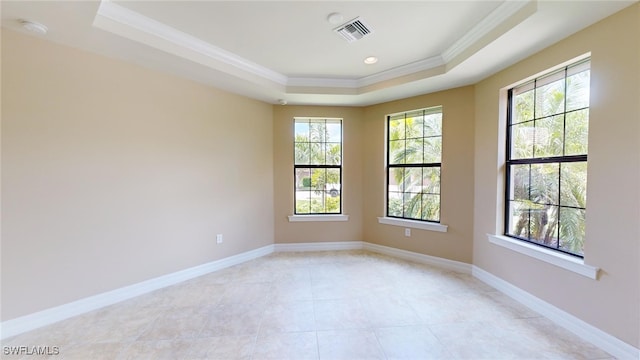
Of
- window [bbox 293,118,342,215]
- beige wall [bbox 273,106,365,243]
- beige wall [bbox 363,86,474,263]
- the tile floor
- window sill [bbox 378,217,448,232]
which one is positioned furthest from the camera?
window [bbox 293,118,342,215]

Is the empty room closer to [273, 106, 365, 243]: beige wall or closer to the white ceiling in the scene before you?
the white ceiling

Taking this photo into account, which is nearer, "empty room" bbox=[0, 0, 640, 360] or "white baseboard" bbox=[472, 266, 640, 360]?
"white baseboard" bbox=[472, 266, 640, 360]

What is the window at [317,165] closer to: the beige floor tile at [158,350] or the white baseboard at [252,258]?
the white baseboard at [252,258]

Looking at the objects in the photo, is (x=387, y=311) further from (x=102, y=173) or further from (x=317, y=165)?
(x=102, y=173)

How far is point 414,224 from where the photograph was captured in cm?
395

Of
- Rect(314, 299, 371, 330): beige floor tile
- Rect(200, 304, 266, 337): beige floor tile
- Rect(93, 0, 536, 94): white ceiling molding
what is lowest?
Rect(200, 304, 266, 337): beige floor tile

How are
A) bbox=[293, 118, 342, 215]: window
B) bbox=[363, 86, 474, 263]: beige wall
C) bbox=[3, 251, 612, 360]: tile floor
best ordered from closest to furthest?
1. bbox=[3, 251, 612, 360]: tile floor
2. bbox=[363, 86, 474, 263]: beige wall
3. bbox=[293, 118, 342, 215]: window

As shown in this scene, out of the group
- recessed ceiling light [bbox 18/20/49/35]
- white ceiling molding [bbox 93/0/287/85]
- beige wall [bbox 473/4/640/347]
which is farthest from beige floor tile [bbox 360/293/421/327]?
recessed ceiling light [bbox 18/20/49/35]

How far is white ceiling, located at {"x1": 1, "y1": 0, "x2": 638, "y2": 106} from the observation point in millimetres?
1992

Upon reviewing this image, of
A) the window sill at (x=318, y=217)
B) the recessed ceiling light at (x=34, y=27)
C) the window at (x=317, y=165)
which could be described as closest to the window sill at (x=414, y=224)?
the window sill at (x=318, y=217)

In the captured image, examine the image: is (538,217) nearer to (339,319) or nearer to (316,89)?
(339,319)

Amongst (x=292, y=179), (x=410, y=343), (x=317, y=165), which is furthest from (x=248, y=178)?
(x=410, y=343)

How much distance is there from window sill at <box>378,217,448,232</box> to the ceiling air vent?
2.66 m

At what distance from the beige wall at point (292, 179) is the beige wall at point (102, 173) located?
0.76m
